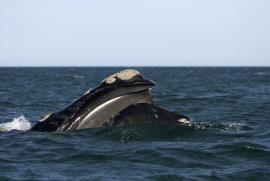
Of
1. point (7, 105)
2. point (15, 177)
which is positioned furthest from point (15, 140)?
point (7, 105)

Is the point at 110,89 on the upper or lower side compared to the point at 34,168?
upper

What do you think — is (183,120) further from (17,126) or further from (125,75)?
(17,126)

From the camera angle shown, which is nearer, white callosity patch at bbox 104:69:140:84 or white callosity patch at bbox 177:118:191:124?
white callosity patch at bbox 104:69:140:84

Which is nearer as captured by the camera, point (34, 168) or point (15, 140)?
point (34, 168)

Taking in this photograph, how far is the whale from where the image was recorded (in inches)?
524

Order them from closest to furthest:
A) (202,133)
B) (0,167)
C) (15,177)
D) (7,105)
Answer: (15,177) < (0,167) < (202,133) < (7,105)

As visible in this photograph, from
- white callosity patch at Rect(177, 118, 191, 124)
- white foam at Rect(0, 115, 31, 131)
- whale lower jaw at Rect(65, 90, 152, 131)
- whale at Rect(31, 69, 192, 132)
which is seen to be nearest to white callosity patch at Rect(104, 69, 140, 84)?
whale at Rect(31, 69, 192, 132)

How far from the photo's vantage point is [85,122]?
45.0 feet

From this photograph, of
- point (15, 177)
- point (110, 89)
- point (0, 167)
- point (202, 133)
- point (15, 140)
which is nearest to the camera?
point (15, 177)

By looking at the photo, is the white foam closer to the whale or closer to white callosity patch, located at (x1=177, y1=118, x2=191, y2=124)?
the whale

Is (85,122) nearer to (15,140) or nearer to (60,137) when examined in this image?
(60,137)

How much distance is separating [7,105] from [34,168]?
1622 cm

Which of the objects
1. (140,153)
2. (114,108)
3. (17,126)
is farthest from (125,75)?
(17,126)

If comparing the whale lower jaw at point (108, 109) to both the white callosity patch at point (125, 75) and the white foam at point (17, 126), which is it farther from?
the white foam at point (17, 126)
